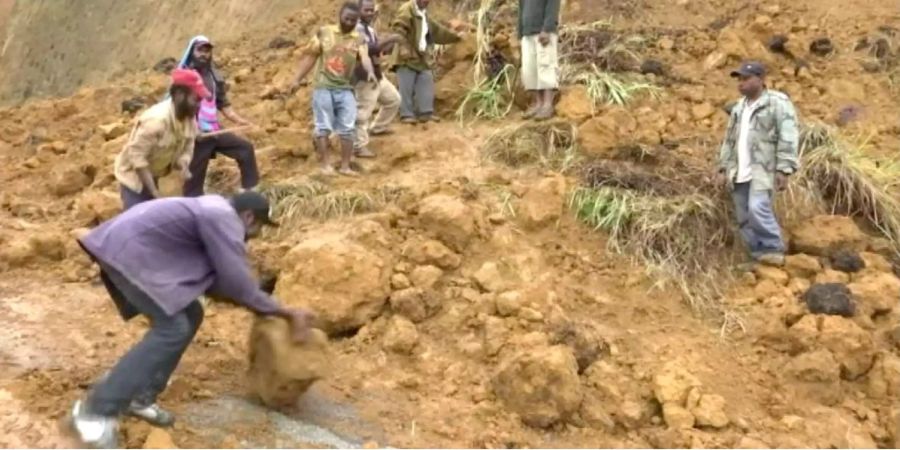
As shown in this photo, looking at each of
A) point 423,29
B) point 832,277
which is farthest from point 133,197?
point 832,277

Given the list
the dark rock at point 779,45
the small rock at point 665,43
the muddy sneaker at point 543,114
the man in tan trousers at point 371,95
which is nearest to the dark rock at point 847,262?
the muddy sneaker at point 543,114

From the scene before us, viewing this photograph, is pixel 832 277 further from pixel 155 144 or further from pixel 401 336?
pixel 155 144

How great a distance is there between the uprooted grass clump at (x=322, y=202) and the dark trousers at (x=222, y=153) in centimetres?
21

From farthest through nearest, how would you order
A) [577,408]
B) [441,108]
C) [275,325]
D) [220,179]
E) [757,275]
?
[441,108] < [220,179] < [757,275] < [577,408] < [275,325]

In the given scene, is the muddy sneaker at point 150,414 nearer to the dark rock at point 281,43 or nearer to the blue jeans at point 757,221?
the blue jeans at point 757,221

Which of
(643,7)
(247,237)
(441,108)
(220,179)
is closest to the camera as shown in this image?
(247,237)

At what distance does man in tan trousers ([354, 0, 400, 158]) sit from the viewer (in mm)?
7023

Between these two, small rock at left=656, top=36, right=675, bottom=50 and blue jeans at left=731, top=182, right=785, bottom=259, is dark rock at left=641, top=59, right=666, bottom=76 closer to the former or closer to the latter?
small rock at left=656, top=36, right=675, bottom=50

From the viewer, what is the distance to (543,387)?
15.5ft

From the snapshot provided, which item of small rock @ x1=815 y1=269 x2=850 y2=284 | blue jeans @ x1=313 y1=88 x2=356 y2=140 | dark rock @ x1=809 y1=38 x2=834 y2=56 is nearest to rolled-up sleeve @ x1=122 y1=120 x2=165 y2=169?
blue jeans @ x1=313 y1=88 x2=356 y2=140

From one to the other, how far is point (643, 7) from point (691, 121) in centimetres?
207

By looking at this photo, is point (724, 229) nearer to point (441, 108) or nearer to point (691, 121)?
point (691, 121)

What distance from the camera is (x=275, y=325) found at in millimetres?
4445

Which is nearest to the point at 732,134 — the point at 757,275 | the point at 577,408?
the point at 757,275
